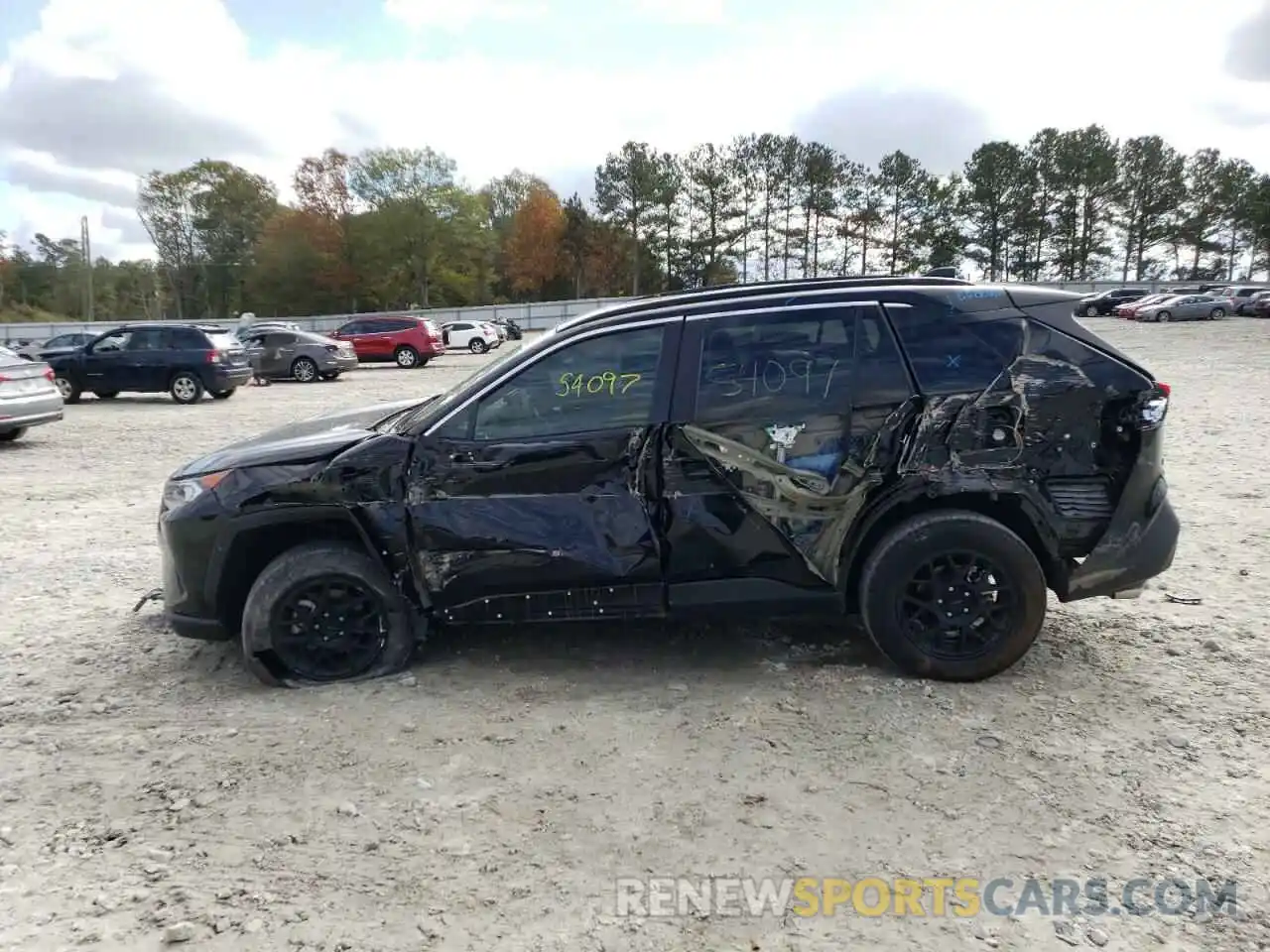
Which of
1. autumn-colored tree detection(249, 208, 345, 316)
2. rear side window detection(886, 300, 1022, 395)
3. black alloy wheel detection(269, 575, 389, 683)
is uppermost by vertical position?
autumn-colored tree detection(249, 208, 345, 316)

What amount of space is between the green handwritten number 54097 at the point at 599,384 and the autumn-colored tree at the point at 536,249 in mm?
71827

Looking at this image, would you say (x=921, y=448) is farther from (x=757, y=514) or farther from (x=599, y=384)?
(x=599, y=384)

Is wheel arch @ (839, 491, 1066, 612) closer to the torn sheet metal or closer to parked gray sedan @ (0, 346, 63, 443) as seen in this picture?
the torn sheet metal

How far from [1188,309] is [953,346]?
1980 inches

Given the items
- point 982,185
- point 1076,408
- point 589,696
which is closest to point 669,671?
point 589,696

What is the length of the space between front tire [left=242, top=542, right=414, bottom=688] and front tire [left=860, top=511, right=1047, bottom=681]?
228 centimetres

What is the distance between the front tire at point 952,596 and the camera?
3.91 m

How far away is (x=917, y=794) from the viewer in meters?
3.18

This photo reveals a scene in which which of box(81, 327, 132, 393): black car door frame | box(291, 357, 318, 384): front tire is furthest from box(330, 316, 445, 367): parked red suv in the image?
box(81, 327, 132, 393): black car door frame

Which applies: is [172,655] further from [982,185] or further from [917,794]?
[982,185]

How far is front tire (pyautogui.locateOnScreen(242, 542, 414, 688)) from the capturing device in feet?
13.4

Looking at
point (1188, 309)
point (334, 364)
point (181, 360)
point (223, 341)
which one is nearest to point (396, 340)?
point (334, 364)

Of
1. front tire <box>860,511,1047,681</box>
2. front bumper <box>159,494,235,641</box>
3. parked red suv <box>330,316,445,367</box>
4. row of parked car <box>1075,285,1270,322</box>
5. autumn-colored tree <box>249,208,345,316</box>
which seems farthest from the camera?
autumn-colored tree <box>249,208,345,316</box>

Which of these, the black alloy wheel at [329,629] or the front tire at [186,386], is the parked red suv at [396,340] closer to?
the front tire at [186,386]
